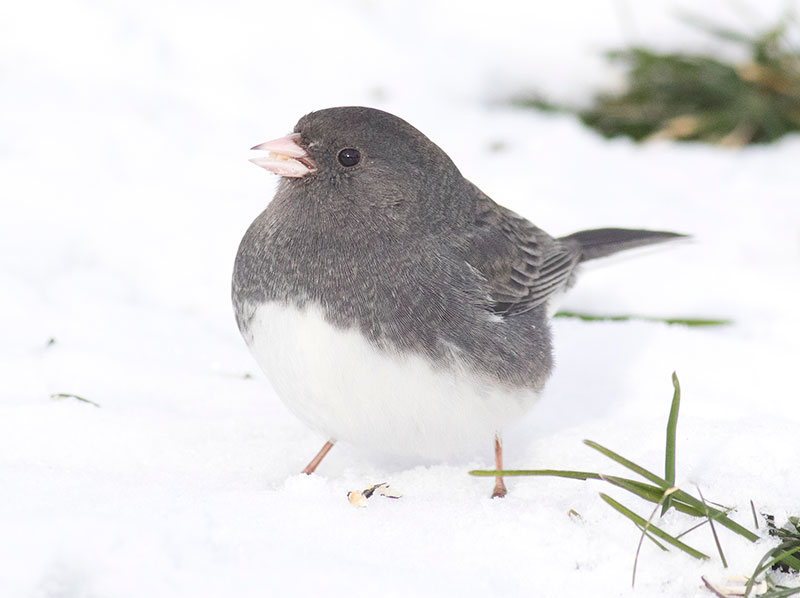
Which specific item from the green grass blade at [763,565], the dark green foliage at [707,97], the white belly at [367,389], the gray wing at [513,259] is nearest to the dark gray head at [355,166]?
the gray wing at [513,259]

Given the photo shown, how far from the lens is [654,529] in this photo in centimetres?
209

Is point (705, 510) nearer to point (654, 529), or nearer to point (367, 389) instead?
point (654, 529)

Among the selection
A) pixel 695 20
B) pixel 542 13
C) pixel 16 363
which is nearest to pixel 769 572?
pixel 16 363

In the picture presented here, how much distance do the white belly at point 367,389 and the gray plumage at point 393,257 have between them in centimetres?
4

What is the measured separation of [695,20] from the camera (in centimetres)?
554

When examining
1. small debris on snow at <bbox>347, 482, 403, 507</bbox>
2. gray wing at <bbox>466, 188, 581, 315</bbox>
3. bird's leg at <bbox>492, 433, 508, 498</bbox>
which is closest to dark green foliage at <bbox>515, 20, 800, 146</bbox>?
gray wing at <bbox>466, 188, 581, 315</bbox>

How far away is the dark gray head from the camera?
2.71 metres

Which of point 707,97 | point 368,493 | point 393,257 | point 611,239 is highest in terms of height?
point 707,97

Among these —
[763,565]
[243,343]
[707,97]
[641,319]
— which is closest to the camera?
[763,565]

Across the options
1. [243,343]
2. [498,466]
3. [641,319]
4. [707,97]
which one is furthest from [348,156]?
[707,97]

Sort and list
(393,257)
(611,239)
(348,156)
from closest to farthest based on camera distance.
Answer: (393,257) → (348,156) → (611,239)

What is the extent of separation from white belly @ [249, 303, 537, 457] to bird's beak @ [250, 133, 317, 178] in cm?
39

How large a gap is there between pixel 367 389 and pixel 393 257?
0.37 meters

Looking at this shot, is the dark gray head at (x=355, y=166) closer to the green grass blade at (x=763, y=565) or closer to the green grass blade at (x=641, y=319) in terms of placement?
the green grass blade at (x=763, y=565)
